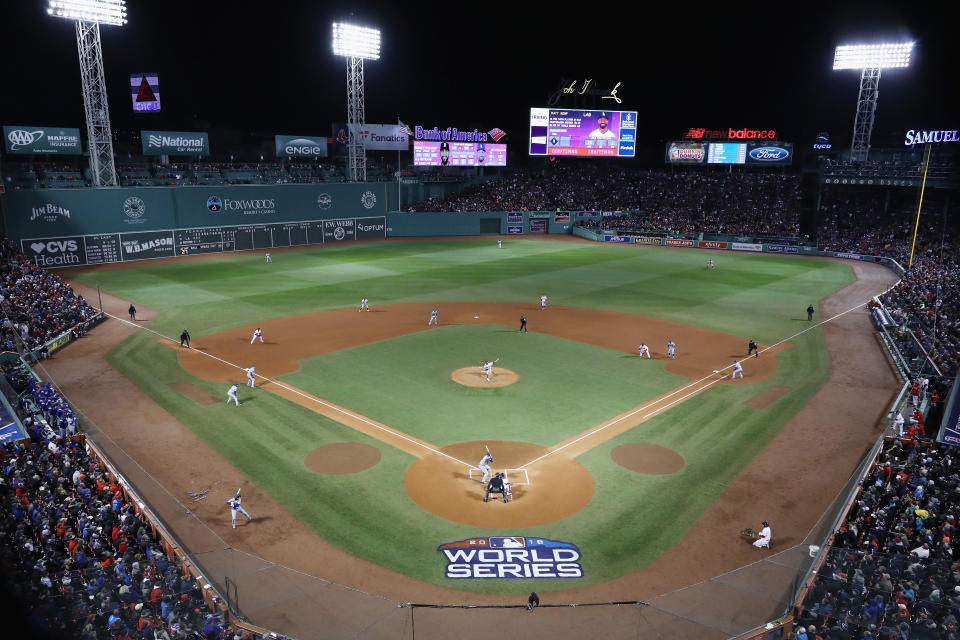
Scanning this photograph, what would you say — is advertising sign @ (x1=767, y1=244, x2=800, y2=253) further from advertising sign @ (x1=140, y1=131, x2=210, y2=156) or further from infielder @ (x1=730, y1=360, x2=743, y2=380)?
advertising sign @ (x1=140, y1=131, x2=210, y2=156)

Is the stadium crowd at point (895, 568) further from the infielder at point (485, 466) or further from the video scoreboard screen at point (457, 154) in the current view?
the video scoreboard screen at point (457, 154)

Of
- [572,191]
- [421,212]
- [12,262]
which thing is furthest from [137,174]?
[572,191]

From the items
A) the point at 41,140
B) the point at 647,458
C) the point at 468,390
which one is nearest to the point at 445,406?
the point at 468,390

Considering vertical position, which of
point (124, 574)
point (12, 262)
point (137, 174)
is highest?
point (137, 174)

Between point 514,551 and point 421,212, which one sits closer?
point 514,551

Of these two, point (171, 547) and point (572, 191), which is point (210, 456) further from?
point (572, 191)

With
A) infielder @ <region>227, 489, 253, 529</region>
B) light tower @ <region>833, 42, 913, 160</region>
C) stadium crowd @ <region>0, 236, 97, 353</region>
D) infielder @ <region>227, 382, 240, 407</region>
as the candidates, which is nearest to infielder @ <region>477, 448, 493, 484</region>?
infielder @ <region>227, 489, 253, 529</region>

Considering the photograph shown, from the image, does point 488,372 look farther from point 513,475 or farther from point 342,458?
point 342,458
